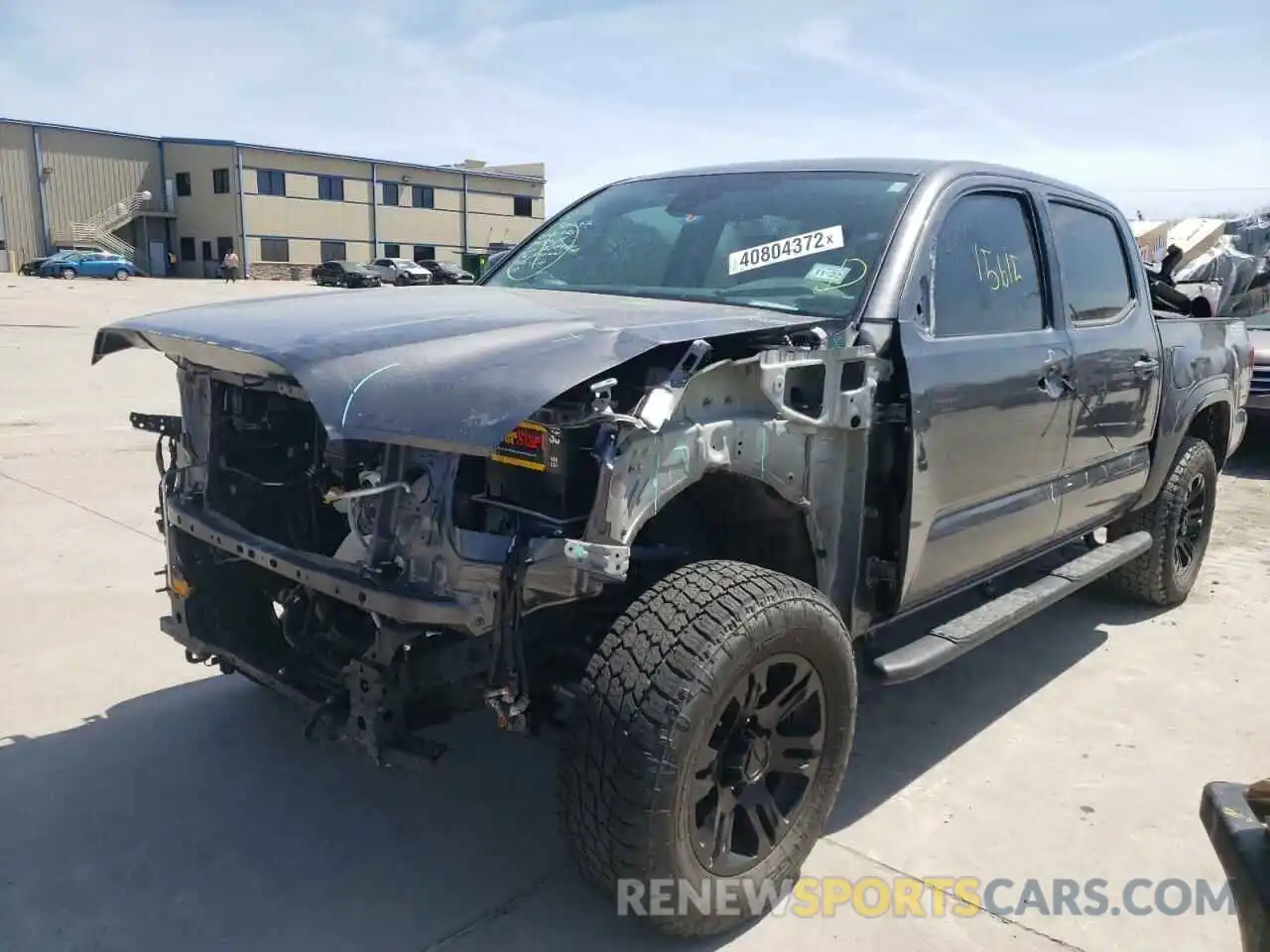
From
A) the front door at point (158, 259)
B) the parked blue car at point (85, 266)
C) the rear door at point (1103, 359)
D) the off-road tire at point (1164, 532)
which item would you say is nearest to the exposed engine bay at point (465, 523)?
the rear door at point (1103, 359)

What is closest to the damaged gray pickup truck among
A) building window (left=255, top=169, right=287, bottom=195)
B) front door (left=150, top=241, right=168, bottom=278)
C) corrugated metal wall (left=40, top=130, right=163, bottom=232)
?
building window (left=255, top=169, right=287, bottom=195)

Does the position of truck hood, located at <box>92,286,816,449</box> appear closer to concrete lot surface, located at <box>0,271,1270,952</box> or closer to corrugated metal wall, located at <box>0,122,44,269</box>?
concrete lot surface, located at <box>0,271,1270,952</box>

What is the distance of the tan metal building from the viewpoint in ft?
164

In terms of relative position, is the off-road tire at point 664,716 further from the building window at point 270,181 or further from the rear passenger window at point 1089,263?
the building window at point 270,181

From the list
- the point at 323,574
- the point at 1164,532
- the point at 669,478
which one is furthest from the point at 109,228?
the point at 669,478

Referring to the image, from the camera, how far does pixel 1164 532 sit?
519 centimetres

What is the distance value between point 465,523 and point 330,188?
185ft

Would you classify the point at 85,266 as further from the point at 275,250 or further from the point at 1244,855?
the point at 1244,855

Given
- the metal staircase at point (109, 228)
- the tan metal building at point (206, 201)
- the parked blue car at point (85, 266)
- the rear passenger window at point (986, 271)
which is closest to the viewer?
the rear passenger window at point (986, 271)

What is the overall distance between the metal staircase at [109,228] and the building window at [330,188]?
842 cm

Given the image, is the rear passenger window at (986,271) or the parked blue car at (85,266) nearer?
the rear passenger window at (986,271)

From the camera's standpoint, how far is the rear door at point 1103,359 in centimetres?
409

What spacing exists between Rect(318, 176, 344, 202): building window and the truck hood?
54.9 m

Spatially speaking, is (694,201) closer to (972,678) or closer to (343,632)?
(343,632)
